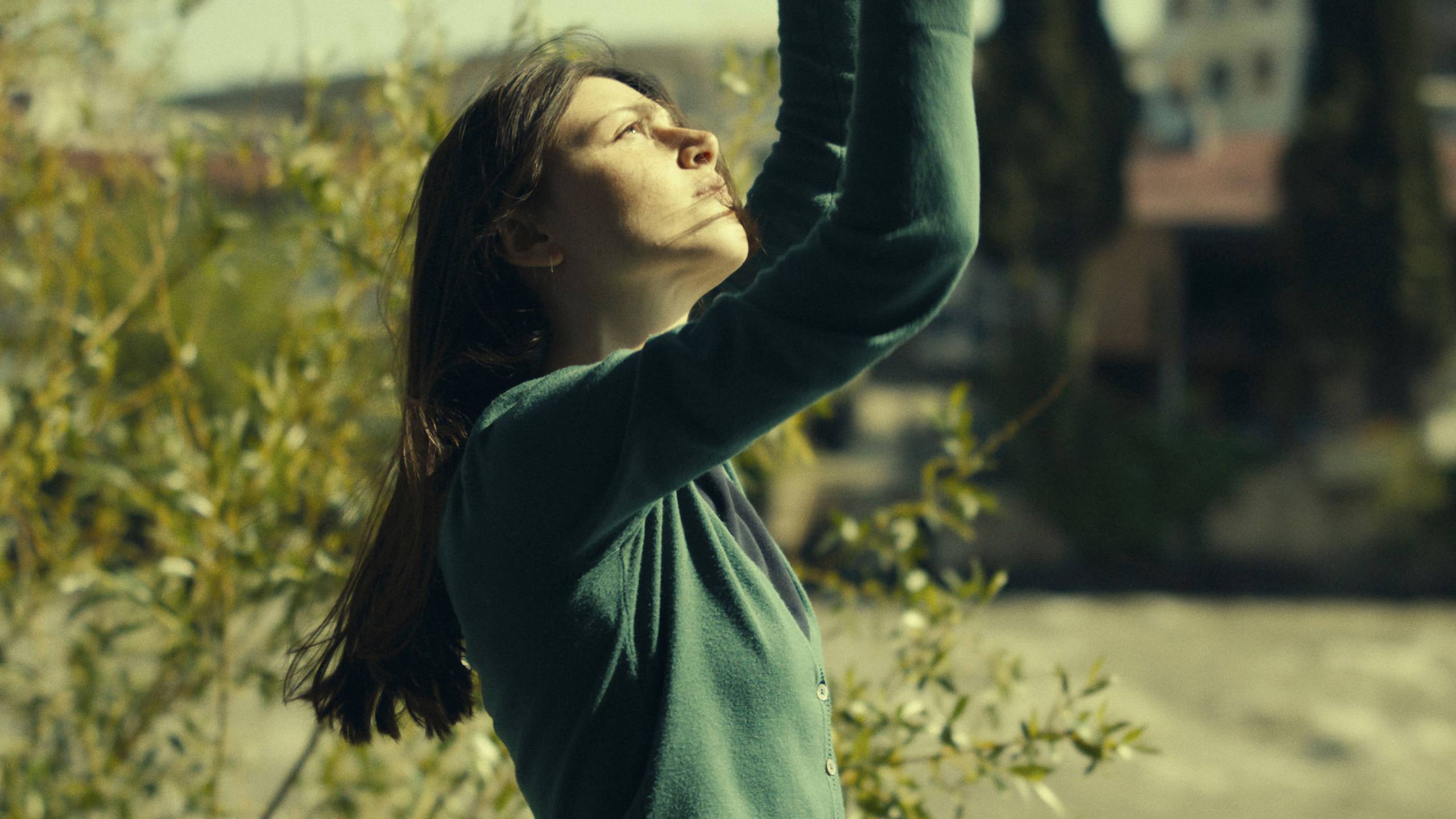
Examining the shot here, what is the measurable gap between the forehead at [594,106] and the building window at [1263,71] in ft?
97.1

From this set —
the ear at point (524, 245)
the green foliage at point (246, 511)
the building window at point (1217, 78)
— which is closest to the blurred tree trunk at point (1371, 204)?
the green foliage at point (246, 511)

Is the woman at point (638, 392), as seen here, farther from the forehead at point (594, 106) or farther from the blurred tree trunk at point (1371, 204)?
the blurred tree trunk at point (1371, 204)

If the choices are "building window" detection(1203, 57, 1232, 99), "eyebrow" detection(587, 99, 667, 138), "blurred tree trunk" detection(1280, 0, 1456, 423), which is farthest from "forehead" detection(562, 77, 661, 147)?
"building window" detection(1203, 57, 1232, 99)

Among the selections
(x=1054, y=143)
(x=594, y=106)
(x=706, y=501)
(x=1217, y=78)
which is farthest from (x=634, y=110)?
(x=1217, y=78)

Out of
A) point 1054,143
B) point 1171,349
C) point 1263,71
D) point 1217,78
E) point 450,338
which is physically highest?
point 450,338

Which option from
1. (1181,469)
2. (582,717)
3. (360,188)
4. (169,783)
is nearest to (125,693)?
(169,783)

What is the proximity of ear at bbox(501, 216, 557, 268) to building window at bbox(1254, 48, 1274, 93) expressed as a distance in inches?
1170

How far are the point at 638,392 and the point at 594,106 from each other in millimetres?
412

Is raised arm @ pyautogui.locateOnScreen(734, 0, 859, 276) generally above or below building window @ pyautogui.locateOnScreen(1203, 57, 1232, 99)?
above

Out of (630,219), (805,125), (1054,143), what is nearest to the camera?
(630,219)

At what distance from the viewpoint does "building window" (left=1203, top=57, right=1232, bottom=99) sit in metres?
28.8

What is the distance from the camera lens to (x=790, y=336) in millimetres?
908

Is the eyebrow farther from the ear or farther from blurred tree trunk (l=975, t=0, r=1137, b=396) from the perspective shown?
blurred tree trunk (l=975, t=0, r=1137, b=396)

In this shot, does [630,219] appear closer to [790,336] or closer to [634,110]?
[634,110]
